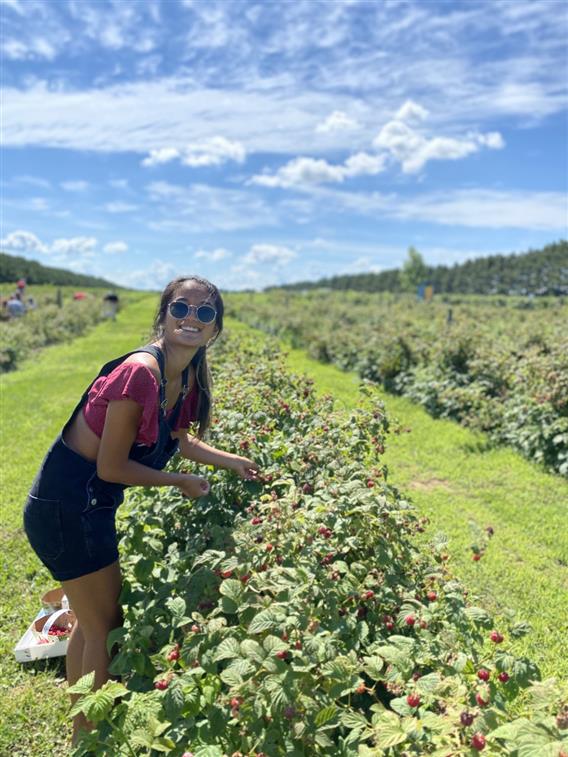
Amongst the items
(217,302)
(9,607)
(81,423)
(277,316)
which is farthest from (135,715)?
(277,316)

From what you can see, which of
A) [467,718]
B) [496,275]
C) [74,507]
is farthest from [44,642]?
[496,275]

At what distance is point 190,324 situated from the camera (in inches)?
90.0

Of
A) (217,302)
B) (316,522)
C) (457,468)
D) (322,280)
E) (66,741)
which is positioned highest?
(322,280)

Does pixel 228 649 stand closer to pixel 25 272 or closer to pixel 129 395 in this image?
pixel 129 395

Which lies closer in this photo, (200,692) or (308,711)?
(308,711)

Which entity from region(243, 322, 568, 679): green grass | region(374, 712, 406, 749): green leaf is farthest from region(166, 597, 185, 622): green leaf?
region(243, 322, 568, 679): green grass

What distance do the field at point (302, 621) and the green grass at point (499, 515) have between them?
0.03 metres

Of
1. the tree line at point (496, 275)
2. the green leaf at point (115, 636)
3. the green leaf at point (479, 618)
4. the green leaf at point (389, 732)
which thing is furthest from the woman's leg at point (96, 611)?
the tree line at point (496, 275)

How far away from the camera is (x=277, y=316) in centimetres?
2183

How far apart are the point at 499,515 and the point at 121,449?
4241 mm

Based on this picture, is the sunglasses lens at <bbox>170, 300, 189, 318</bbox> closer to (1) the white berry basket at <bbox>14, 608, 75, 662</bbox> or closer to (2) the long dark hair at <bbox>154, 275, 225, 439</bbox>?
(2) the long dark hair at <bbox>154, 275, 225, 439</bbox>

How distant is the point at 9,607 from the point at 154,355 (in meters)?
2.74

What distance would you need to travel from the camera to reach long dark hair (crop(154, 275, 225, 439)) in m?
2.37

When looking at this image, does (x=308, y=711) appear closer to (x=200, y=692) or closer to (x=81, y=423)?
(x=200, y=692)
